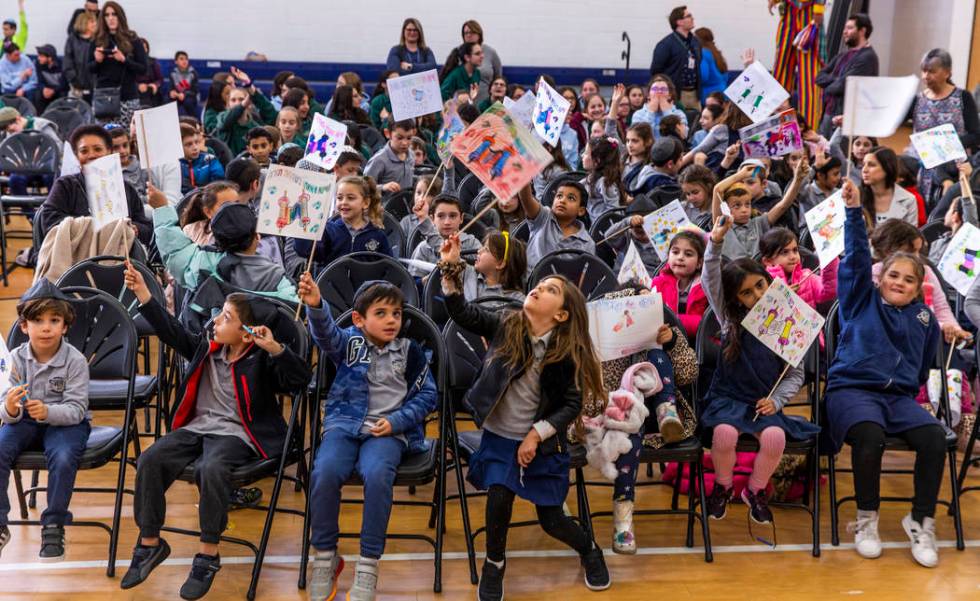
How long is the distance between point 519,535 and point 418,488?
24.5 inches

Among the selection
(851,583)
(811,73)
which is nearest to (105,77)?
(811,73)

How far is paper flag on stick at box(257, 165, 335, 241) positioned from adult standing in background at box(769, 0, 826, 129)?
7664 mm

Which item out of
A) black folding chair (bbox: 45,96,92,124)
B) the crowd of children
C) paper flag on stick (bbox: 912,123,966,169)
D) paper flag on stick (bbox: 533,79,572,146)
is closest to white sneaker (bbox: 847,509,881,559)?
the crowd of children

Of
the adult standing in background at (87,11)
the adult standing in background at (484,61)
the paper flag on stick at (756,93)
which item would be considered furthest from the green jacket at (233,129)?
the paper flag on stick at (756,93)

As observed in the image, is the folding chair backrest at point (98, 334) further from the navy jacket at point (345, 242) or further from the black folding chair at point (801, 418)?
the black folding chair at point (801, 418)

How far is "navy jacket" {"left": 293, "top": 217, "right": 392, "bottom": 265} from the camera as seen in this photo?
5.52 m

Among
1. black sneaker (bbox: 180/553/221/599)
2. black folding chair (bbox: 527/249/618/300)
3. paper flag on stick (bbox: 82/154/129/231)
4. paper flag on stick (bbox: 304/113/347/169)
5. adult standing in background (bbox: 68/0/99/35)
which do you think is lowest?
black sneaker (bbox: 180/553/221/599)

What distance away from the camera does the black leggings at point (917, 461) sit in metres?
4.14

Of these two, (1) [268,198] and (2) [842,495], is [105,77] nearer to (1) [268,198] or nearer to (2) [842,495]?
(1) [268,198]

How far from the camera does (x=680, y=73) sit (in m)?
11.5

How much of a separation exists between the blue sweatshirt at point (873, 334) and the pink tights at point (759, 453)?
436 millimetres

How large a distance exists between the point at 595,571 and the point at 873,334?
5.06 ft

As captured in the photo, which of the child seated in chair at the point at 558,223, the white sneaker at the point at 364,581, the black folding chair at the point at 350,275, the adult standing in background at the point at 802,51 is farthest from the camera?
the adult standing in background at the point at 802,51

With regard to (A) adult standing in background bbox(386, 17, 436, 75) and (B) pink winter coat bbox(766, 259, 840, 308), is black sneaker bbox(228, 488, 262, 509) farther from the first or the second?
(A) adult standing in background bbox(386, 17, 436, 75)
